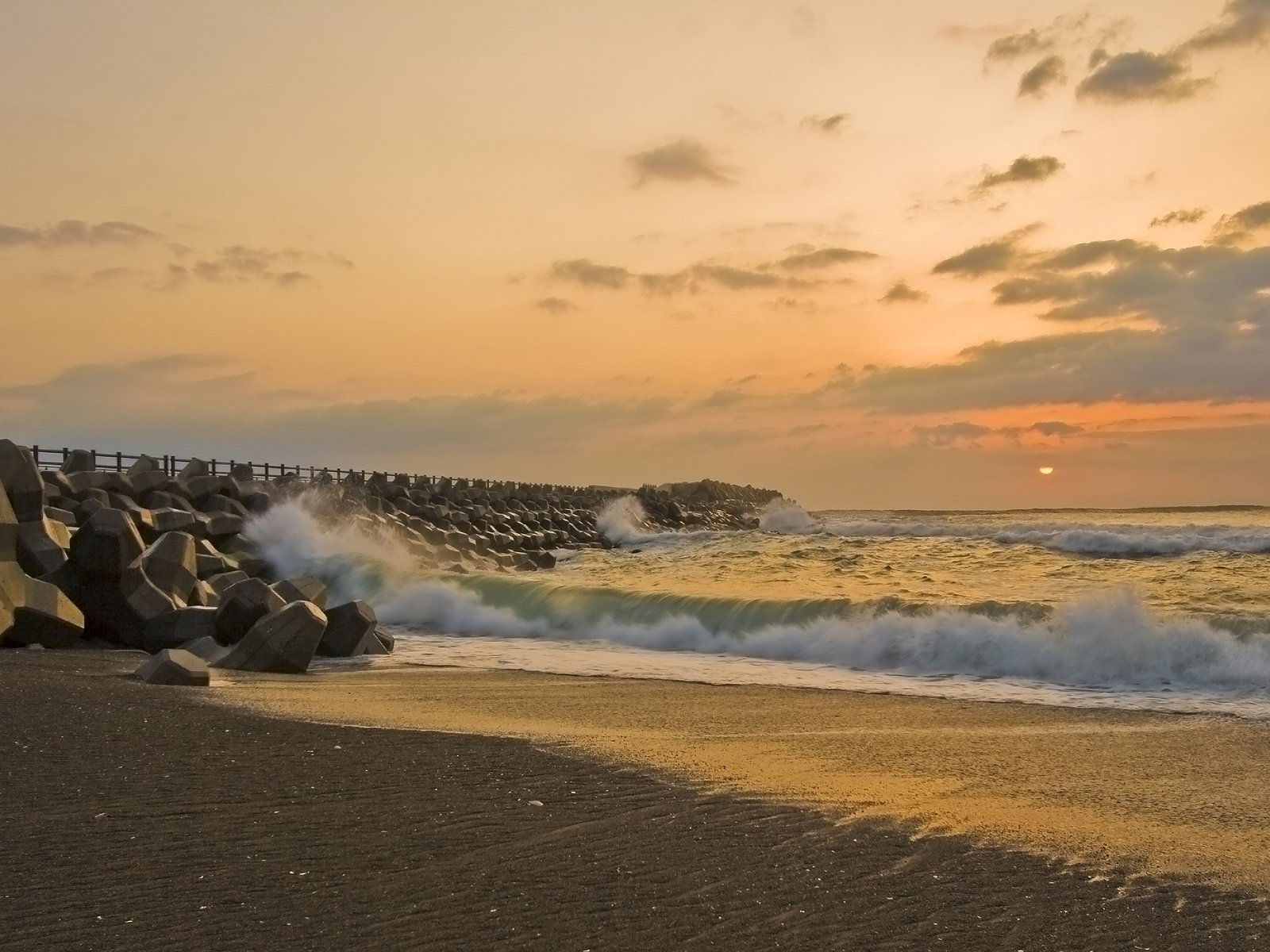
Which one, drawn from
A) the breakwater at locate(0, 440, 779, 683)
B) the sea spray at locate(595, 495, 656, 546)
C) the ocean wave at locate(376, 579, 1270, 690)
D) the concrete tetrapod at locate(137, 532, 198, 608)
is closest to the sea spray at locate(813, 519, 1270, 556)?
the sea spray at locate(595, 495, 656, 546)

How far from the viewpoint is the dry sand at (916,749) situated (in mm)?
4621

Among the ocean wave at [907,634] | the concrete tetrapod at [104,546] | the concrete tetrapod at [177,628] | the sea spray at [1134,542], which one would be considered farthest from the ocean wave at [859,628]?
the sea spray at [1134,542]

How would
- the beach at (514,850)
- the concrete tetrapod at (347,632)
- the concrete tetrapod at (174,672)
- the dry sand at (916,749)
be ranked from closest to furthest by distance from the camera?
the beach at (514,850) < the dry sand at (916,749) < the concrete tetrapod at (174,672) < the concrete tetrapod at (347,632)

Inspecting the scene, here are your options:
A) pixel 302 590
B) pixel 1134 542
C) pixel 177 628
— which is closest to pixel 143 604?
pixel 177 628

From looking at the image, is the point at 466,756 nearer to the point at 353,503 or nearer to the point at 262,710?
the point at 262,710

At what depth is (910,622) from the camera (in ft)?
39.0

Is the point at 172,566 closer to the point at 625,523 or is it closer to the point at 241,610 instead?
the point at 241,610

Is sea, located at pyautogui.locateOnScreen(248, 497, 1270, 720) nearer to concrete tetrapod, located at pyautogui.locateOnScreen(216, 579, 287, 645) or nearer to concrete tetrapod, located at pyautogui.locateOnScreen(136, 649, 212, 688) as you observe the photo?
concrete tetrapod, located at pyautogui.locateOnScreen(216, 579, 287, 645)

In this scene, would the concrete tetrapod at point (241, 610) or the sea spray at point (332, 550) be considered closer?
the concrete tetrapod at point (241, 610)

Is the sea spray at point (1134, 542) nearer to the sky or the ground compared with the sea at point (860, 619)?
nearer to the sky

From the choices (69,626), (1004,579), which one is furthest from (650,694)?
(1004,579)

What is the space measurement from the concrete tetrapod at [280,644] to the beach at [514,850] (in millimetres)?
2733

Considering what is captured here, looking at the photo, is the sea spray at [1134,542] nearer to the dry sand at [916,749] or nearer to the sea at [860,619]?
the sea at [860,619]

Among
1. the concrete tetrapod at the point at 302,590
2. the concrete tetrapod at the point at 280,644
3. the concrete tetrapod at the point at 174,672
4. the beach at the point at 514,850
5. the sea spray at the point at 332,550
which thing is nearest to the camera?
the beach at the point at 514,850
